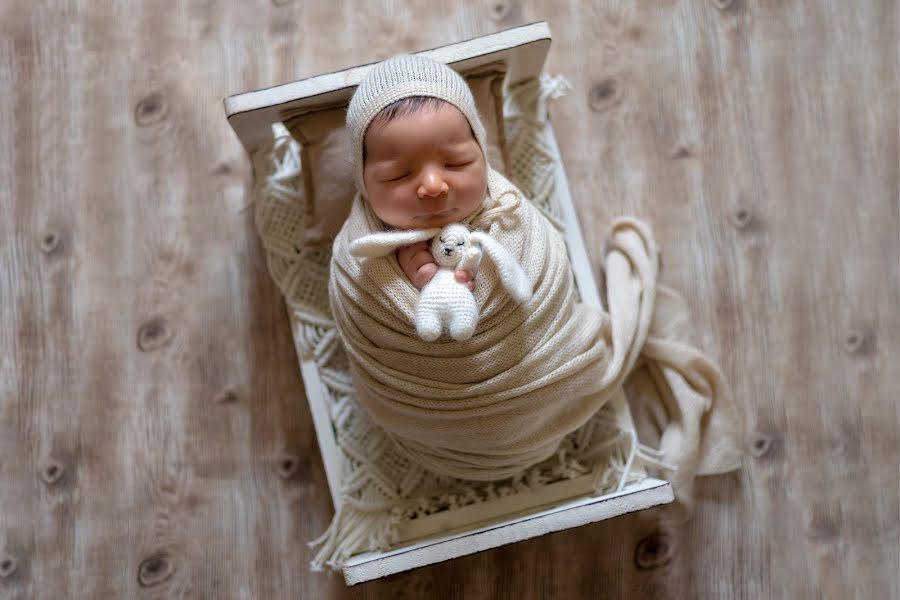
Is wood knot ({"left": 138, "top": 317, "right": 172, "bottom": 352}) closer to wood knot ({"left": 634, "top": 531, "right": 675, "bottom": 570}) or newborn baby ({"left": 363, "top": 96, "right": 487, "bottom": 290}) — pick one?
newborn baby ({"left": 363, "top": 96, "right": 487, "bottom": 290})

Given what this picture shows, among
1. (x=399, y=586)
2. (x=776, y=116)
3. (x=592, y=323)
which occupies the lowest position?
(x=399, y=586)

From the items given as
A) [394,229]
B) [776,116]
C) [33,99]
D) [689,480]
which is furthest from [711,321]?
[33,99]

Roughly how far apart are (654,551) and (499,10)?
975 mm

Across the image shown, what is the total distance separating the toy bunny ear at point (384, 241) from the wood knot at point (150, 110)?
23.5 inches

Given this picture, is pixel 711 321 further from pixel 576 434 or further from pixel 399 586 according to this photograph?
pixel 399 586

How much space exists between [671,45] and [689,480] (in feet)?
2.50

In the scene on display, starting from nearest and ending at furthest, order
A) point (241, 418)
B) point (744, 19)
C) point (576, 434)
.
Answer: point (576, 434)
point (241, 418)
point (744, 19)

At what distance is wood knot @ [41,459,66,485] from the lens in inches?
49.1

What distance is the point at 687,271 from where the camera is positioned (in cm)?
130

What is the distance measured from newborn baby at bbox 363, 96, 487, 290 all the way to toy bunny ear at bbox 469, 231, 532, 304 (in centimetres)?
4

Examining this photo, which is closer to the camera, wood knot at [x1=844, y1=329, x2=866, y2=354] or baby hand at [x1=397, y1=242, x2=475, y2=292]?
baby hand at [x1=397, y1=242, x2=475, y2=292]

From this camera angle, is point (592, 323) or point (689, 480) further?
point (689, 480)

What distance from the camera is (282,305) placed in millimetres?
1278

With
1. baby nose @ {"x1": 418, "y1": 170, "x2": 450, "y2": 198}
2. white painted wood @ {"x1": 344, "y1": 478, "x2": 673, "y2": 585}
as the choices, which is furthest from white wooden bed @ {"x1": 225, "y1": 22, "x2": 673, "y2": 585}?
baby nose @ {"x1": 418, "y1": 170, "x2": 450, "y2": 198}
